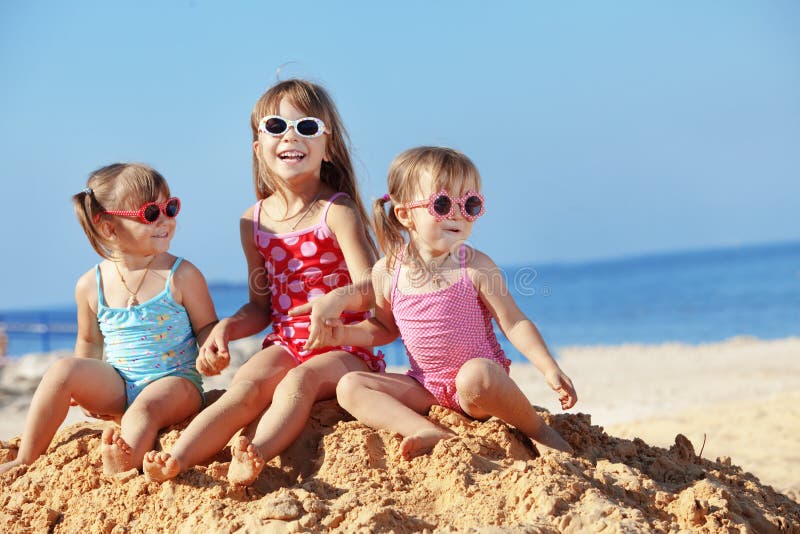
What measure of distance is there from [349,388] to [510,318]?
0.75m

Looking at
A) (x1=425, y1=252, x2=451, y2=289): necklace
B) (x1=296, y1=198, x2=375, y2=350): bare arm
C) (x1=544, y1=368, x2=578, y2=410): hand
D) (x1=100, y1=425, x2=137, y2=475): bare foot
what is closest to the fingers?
(x1=296, y1=198, x2=375, y2=350): bare arm

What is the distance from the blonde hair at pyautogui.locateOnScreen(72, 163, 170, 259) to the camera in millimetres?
4047

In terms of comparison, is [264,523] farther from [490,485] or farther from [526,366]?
[526,366]

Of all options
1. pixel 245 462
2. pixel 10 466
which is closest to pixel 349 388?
pixel 245 462

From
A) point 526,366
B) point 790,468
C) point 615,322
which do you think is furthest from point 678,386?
point 615,322

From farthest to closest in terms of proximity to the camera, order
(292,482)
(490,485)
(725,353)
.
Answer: (725,353), (292,482), (490,485)

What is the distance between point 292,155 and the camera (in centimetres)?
423

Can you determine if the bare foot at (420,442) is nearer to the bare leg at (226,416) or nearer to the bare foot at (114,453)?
the bare leg at (226,416)

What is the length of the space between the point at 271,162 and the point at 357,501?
1944 millimetres

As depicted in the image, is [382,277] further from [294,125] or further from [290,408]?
[294,125]

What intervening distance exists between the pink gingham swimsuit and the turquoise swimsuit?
1104mm

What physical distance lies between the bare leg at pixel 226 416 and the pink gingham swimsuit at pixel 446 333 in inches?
25.5

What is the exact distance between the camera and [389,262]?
3.88 m

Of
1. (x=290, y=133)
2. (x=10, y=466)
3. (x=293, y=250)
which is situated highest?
(x=290, y=133)
